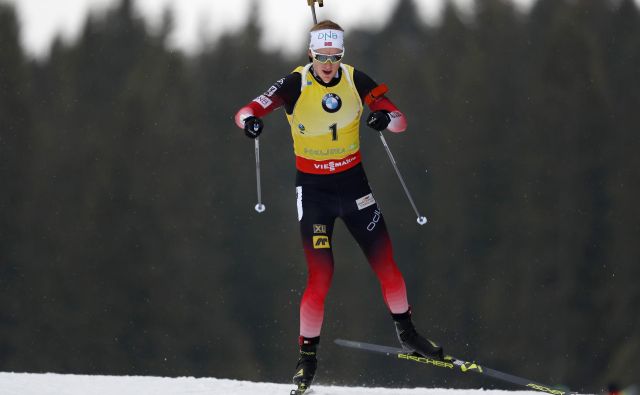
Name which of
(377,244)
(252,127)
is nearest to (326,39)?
(252,127)

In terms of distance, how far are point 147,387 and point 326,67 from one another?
9.16ft

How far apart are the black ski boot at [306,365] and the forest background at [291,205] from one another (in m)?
24.7

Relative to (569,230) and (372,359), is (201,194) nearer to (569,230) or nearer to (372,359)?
(372,359)

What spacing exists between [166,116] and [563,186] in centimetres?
1549

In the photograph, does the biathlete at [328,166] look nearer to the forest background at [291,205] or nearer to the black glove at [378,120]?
the black glove at [378,120]

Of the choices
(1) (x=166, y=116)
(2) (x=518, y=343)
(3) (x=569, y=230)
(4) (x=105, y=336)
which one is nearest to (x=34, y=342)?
(4) (x=105, y=336)

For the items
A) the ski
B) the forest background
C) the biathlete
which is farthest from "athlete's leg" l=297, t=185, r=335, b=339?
the forest background

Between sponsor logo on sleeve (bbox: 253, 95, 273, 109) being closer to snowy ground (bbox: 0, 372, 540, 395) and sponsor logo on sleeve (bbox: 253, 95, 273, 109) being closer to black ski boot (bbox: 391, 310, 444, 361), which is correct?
black ski boot (bbox: 391, 310, 444, 361)

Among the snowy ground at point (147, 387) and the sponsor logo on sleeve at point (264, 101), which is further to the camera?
the snowy ground at point (147, 387)

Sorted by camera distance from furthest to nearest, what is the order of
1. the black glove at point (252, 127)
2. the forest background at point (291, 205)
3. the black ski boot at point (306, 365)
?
the forest background at point (291, 205)
the black ski boot at point (306, 365)
the black glove at point (252, 127)

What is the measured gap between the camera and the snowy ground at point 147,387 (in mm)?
6922

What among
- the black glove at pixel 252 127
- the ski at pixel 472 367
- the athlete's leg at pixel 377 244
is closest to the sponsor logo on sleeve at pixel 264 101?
the black glove at pixel 252 127

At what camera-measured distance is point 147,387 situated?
7.19m

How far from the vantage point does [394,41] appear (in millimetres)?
39781
